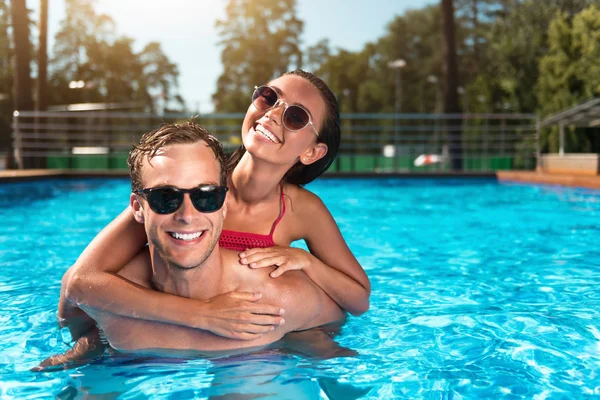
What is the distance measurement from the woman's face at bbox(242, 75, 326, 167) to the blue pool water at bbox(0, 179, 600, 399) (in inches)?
35.4

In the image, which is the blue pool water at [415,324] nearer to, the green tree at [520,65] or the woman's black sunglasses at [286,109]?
the woman's black sunglasses at [286,109]

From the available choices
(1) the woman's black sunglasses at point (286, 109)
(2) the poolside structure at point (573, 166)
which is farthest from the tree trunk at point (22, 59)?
(1) the woman's black sunglasses at point (286, 109)

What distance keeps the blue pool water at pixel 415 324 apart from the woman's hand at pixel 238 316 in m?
0.16

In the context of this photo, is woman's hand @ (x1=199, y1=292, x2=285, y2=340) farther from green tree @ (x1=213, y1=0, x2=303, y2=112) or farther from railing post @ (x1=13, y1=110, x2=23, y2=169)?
green tree @ (x1=213, y1=0, x2=303, y2=112)

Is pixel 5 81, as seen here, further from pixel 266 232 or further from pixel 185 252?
pixel 185 252

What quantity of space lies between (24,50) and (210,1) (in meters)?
39.8

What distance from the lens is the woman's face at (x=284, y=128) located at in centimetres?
285

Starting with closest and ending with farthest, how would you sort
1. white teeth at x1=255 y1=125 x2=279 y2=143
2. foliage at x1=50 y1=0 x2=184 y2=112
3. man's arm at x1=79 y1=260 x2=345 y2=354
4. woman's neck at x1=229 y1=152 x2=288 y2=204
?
man's arm at x1=79 y1=260 x2=345 y2=354
white teeth at x1=255 y1=125 x2=279 y2=143
woman's neck at x1=229 y1=152 x2=288 y2=204
foliage at x1=50 y1=0 x2=184 y2=112

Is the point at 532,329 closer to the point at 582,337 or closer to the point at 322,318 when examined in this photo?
the point at 582,337

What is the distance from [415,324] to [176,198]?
5.80ft

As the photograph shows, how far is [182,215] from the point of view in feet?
7.43

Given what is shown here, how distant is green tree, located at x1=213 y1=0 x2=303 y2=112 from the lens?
5062cm

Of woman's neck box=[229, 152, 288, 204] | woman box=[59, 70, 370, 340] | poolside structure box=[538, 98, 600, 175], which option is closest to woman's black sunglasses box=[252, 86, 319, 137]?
woman box=[59, 70, 370, 340]

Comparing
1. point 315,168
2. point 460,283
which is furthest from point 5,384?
point 460,283
